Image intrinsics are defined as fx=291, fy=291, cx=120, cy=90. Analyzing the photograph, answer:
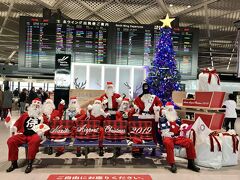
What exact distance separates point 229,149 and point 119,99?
2.42m

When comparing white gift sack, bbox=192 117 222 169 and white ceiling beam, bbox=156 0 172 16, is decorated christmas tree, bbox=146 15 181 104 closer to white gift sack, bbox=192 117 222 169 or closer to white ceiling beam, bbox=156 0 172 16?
white ceiling beam, bbox=156 0 172 16

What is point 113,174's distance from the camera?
476cm

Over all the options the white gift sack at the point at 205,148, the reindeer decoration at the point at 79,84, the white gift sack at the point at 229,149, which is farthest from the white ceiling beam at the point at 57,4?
the white gift sack at the point at 229,149

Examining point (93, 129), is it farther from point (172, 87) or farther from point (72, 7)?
point (72, 7)

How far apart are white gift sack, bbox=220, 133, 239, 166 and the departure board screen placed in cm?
508

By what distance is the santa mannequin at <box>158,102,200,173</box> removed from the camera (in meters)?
5.08

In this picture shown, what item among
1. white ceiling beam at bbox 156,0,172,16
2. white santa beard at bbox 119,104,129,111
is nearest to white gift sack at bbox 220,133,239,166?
white santa beard at bbox 119,104,129,111

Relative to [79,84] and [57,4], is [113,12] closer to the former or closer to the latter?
[57,4]

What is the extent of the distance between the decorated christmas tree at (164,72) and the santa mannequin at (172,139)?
105 inches

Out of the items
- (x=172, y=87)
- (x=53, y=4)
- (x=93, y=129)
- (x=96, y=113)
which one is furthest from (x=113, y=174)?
(x=53, y=4)

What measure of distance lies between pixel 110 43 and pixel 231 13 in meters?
4.26

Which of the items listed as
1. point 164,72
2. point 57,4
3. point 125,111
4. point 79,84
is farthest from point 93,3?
point 125,111

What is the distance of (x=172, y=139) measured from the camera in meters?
5.23

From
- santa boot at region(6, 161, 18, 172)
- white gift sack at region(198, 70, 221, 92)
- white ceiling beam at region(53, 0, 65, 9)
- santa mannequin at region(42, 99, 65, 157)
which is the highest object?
white ceiling beam at region(53, 0, 65, 9)
